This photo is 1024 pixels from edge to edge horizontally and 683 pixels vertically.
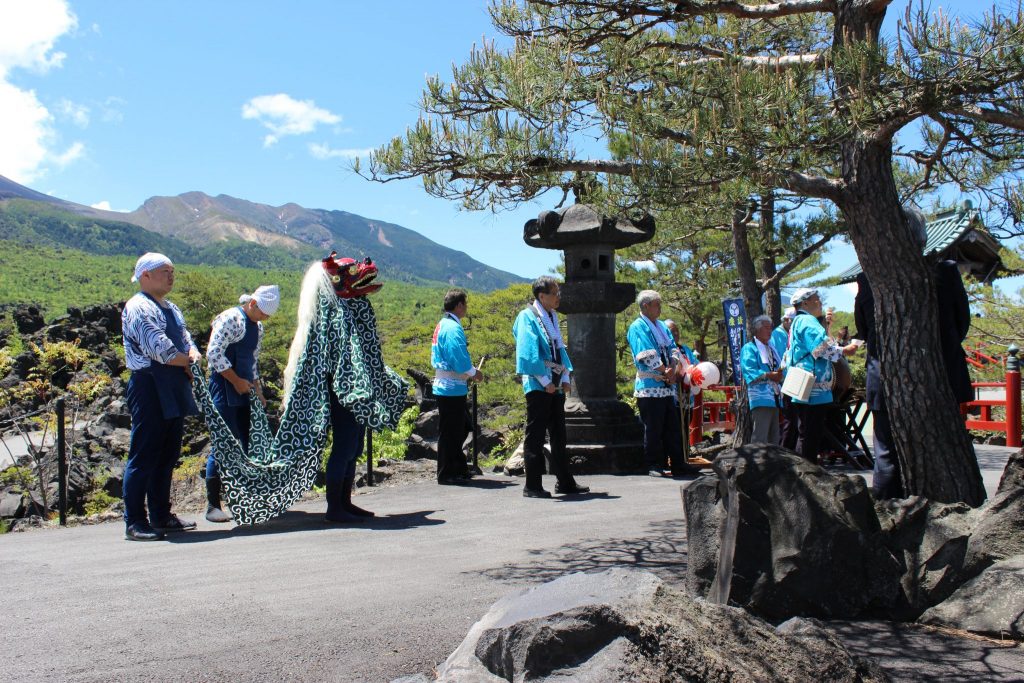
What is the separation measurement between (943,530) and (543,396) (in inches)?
151

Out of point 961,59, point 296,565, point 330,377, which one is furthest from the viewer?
point 330,377

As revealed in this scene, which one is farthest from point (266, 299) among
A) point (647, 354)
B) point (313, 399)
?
point (647, 354)

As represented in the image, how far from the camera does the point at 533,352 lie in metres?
7.56

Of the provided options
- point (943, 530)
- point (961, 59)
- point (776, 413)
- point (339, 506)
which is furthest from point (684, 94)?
point (776, 413)

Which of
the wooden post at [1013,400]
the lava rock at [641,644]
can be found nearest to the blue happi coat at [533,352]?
the lava rock at [641,644]

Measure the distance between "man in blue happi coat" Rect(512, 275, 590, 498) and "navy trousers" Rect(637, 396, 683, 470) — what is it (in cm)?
132

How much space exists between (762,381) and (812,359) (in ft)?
2.29

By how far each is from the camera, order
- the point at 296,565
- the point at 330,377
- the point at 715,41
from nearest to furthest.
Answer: the point at 296,565
the point at 330,377
the point at 715,41

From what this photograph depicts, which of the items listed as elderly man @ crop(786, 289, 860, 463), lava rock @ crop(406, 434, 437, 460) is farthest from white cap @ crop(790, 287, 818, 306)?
lava rock @ crop(406, 434, 437, 460)

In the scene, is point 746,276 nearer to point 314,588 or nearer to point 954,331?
point 954,331

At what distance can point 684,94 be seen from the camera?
492 cm

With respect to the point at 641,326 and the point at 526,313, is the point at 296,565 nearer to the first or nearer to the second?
the point at 526,313

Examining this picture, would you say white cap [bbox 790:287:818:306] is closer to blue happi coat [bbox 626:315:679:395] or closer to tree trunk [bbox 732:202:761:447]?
blue happi coat [bbox 626:315:679:395]

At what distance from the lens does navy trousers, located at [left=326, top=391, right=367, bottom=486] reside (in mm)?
6504
